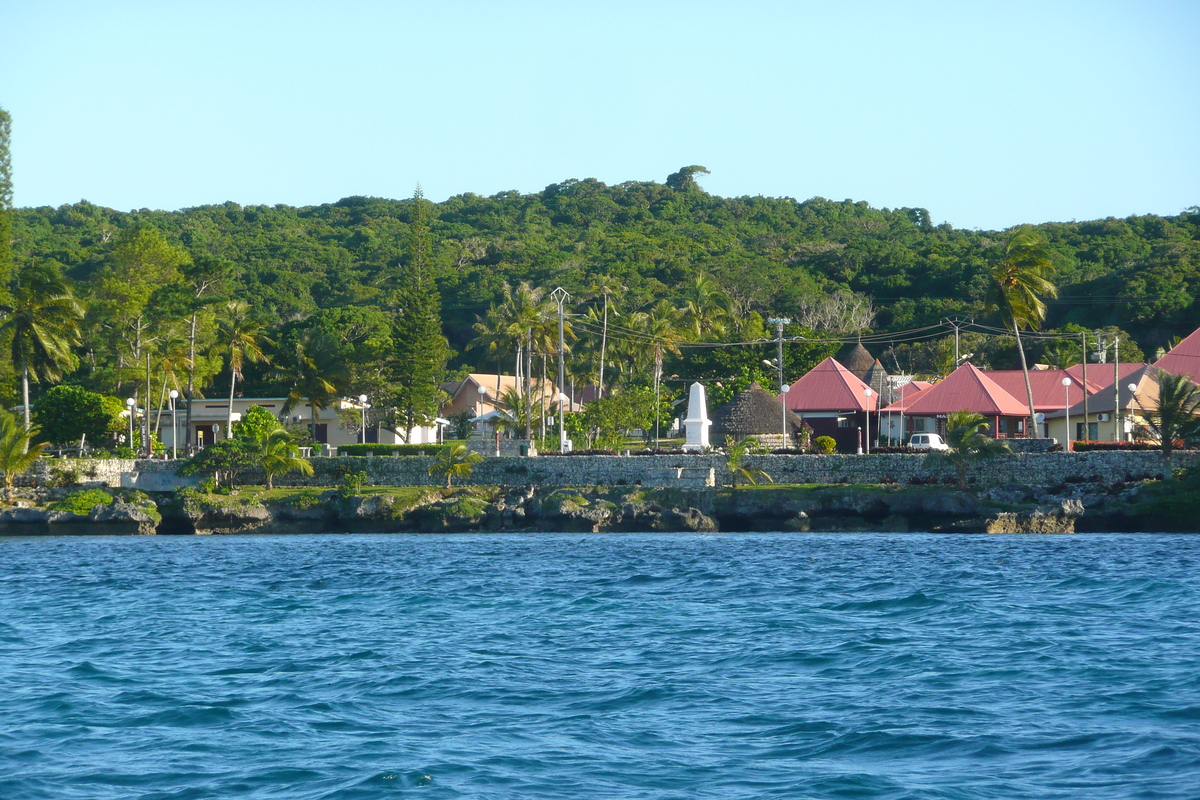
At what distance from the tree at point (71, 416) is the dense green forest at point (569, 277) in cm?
405

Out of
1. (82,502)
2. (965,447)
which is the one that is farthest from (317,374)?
(965,447)

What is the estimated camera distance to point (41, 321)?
4916 cm

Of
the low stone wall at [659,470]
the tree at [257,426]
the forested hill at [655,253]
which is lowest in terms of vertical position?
the low stone wall at [659,470]

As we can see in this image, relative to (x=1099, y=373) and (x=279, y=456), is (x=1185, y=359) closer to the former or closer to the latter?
(x=1099, y=373)

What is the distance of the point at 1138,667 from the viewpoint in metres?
14.5

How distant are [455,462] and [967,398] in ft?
77.5

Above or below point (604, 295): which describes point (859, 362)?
below

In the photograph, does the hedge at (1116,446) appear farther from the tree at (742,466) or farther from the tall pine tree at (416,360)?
the tall pine tree at (416,360)

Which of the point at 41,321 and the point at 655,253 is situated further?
the point at 655,253

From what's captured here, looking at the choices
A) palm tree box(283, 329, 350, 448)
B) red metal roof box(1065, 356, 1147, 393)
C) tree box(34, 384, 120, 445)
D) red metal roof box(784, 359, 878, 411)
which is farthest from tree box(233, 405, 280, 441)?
red metal roof box(1065, 356, 1147, 393)

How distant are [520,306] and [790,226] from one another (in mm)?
64167

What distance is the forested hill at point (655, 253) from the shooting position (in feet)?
261

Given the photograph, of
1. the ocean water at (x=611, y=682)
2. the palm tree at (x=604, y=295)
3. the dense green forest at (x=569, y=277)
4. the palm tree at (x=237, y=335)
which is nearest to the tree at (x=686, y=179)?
the dense green forest at (x=569, y=277)

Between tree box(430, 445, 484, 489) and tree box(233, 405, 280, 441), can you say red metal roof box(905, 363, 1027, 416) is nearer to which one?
tree box(430, 445, 484, 489)
